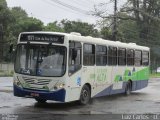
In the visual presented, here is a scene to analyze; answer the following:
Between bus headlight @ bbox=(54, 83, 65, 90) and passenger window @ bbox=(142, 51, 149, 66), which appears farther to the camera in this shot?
passenger window @ bbox=(142, 51, 149, 66)

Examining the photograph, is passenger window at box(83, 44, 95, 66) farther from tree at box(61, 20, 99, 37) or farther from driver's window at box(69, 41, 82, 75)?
tree at box(61, 20, 99, 37)

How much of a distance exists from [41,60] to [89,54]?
2852 millimetres

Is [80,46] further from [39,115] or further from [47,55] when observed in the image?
[39,115]

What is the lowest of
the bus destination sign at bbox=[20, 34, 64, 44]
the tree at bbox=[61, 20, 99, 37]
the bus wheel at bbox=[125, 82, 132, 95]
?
the bus wheel at bbox=[125, 82, 132, 95]

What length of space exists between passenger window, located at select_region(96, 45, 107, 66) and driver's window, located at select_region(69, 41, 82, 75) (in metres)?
1.96

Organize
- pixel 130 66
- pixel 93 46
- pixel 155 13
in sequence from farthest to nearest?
pixel 155 13, pixel 130 66, pixel 93 46

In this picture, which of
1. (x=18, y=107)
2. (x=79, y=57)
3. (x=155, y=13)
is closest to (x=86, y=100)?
(x=79, y=57)

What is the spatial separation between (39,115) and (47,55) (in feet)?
9.92

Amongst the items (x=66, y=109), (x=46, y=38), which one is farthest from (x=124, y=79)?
(x=46, y=38)

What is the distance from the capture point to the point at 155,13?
85.2m

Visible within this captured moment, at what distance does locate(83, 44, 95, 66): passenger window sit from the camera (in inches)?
744

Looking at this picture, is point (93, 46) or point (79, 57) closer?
point (79, 57)

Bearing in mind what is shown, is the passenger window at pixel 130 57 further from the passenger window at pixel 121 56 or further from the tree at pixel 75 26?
the tree at pixel 75 26

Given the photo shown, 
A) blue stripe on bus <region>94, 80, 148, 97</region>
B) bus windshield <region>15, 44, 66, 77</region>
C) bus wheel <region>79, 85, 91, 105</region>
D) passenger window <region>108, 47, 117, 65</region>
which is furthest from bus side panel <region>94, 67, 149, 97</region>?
bus windshield <region>15, 44, 66, 77</region>
